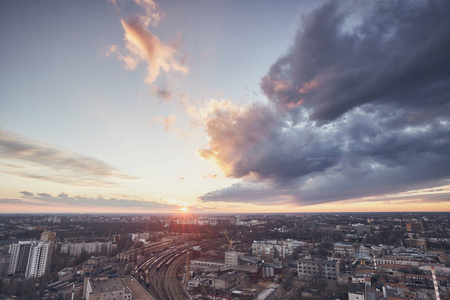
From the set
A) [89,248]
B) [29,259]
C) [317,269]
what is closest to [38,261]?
[29,259]

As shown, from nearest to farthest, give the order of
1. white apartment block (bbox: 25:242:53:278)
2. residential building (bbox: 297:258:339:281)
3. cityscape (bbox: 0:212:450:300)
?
cityscape (bbox: 0:212:450:300)
residential building (bbox: 297:258:339:281)
white apartment block (bbox: 25:242:53:278)

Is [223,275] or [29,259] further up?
[29,259]

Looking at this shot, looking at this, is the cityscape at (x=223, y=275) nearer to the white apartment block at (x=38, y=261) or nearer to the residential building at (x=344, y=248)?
the white apartment block at (x=38, y=261)

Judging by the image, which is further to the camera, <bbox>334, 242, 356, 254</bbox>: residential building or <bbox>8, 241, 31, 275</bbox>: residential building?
<bbox>334, 242, 356, 254</bbox>: residential building

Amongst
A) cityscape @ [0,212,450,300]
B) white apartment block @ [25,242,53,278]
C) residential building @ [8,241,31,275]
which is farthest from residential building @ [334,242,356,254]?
residential building @ [8,241,31,275]

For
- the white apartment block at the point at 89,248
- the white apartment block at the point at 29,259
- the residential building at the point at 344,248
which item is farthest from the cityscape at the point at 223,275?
the residential building at the point at 344,248

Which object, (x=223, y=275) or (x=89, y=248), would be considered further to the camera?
(x=89, y=248)

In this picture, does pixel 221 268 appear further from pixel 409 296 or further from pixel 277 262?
pixel 409 296

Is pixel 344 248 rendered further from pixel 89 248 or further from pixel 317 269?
pixel 89 248

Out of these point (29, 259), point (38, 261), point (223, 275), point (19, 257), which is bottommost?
point (223, 275)

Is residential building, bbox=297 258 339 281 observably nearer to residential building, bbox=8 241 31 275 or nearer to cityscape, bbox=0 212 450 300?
cityscape, bbox=0 212 450 300

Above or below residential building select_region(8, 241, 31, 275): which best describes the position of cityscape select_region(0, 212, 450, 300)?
below
